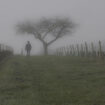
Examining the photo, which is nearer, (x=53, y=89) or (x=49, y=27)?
(x=53, y=89)

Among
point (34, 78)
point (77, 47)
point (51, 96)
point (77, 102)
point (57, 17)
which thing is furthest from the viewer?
point (57, 17)

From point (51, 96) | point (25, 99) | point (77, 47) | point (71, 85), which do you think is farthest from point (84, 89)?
point (77, 47)

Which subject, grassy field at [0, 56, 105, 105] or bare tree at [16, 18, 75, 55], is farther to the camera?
bare tree at [16, 18, 75, 55]

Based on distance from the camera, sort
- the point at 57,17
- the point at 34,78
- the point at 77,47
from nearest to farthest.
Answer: the point at 34,78 → the point at 77,47 → the point at 57,17

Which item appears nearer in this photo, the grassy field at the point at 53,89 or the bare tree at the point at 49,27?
the grassy field at the point at 53,89

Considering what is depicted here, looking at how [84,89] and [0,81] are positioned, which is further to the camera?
[0,81]

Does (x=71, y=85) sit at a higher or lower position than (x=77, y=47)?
lower

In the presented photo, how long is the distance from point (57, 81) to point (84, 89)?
2.18 meters

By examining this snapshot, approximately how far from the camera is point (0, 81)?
41.3 ft

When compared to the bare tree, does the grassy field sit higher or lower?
lower

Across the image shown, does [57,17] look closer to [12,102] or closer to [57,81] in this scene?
[57,81]

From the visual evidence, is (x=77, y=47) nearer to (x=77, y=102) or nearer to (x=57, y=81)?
(x=57, y=81)

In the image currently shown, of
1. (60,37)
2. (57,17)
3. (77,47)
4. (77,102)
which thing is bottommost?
(77,102)

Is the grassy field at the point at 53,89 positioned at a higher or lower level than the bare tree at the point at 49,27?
lower
